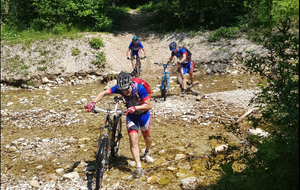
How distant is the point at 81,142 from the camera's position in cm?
759

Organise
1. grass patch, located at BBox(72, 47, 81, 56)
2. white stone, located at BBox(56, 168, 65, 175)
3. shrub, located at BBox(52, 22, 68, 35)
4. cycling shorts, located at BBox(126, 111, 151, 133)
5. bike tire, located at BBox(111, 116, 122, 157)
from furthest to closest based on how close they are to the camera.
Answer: shrub, located at BBox(52, 22, 68, 35), grass patch, located at BBox(72, 47, 81, 56), white stone, located at BBox(56, 168, 65, 175), bike tire, located at BBox(111, 116, 122, 157), cycling shorts, located at BBox(126, 111, 151, 133)

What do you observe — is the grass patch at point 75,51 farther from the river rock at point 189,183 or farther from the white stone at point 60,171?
the river rock at point 189,183

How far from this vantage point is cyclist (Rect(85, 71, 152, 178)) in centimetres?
486

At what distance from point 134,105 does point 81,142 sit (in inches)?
123

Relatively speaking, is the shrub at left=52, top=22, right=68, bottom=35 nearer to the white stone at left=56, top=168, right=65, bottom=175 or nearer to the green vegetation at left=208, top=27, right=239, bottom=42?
the green vegetation at left=208, top=27, right=239, bottom=42

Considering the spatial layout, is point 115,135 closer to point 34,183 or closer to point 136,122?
point 136,122

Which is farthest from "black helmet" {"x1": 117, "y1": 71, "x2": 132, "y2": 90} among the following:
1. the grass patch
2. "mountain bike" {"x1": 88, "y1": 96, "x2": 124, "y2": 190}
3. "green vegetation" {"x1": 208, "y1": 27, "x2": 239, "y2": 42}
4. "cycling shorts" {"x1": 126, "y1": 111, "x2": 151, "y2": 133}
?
"green vegetation" {"x1": 208, "y1": 27, "x2": 239, "y2": 42}

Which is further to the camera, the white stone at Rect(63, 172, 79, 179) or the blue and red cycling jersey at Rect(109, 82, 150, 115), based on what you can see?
the white stone at Rect(63, 172, 79, 179)

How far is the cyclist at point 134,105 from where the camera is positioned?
4.86 m

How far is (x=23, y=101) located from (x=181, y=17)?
43.7 feet

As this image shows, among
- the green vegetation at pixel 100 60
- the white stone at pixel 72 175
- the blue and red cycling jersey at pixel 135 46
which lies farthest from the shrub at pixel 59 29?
the white stone at pixel 72 175

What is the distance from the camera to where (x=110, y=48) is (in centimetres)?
1825

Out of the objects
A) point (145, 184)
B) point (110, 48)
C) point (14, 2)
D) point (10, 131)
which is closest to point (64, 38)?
point (110, 48)

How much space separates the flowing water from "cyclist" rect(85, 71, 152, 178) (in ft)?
2.35
